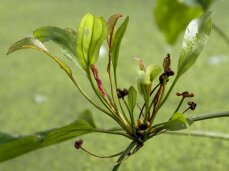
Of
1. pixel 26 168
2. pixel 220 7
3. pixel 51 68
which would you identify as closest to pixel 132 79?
pixel 51 68

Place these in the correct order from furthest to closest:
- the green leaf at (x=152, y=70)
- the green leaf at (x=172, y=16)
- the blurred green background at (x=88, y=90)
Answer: the blurred green background at (x=88, y=90)
the green leaf at (x=172, y=16)
the green leaf at (x=152, y=70)

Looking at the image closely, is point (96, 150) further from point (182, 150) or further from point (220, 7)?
point (220, 7)

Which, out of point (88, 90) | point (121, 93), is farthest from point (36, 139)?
point (88, 90)

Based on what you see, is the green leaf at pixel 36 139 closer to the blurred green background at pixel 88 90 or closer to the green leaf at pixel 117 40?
the green leaf at pixel 117 40

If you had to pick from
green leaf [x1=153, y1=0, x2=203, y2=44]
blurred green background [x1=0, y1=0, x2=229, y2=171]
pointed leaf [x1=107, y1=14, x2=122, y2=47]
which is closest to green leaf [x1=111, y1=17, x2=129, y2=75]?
pointed leaf [x1=107, y1=14, x2=122, y2=47]

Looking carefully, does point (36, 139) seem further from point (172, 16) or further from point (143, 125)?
point (172, 16)

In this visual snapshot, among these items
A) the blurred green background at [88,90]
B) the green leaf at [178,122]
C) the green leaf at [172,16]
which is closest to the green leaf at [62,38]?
the green leaf at [178,122]
